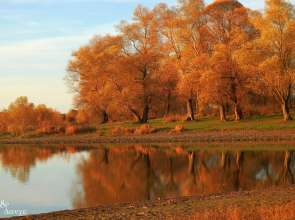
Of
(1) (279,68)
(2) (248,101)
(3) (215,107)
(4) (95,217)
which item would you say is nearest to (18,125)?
(3) (215,107)

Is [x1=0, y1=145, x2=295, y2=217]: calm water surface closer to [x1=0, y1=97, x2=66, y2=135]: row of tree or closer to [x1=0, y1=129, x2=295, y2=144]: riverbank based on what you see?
[x1=0, y1=129, x2=295, y2=144]: riverbank

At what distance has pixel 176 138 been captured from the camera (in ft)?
143

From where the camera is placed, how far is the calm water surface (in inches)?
765

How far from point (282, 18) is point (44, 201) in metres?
31.9

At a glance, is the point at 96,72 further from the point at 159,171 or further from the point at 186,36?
the point at 159,171

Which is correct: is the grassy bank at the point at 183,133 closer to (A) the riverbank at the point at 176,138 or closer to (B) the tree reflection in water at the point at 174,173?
(A) the riverbank at the point at 176,138

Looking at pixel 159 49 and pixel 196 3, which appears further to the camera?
pixel 159 49

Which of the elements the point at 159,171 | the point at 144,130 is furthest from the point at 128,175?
the point at 144,130

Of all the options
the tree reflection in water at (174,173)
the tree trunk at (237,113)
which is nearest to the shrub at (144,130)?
the tree trunk at (237,113)

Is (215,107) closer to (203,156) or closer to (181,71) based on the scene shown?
(181,71)

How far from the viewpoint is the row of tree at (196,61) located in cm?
4375

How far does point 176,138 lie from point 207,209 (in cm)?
A: 2966

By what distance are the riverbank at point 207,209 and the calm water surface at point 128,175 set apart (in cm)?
236

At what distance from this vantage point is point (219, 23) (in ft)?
165
